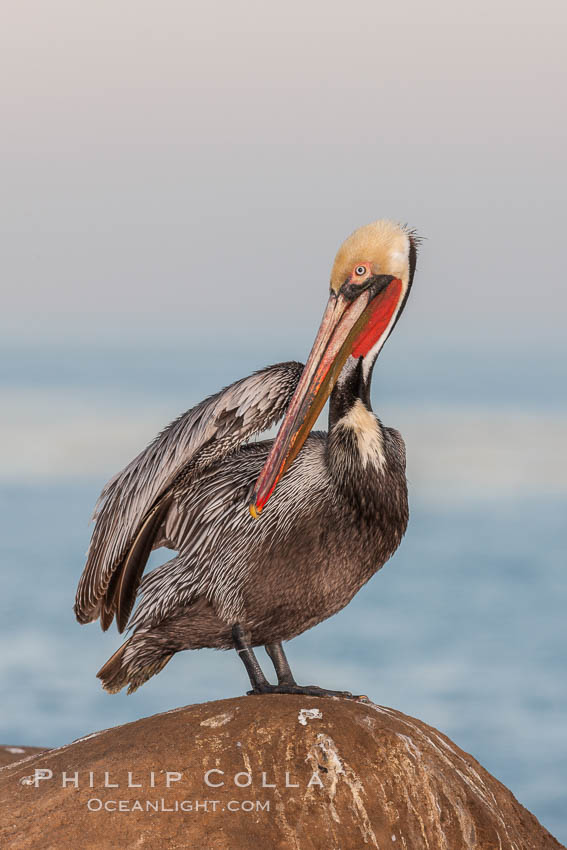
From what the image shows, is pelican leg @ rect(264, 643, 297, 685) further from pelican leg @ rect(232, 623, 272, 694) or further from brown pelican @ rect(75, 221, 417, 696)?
pelican leg @ rect(232, 623, 272, 694)

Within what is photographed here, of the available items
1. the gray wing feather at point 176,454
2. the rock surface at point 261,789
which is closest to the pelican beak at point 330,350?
the gray wing feather at point 176,454

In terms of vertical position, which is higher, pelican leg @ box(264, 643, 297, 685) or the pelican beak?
the pelican beak

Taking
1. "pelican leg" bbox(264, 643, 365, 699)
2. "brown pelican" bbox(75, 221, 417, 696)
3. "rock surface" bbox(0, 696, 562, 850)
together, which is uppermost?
"brown pelican" bbox(75, 221, 417, 696)

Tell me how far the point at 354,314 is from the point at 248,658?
6.37ft

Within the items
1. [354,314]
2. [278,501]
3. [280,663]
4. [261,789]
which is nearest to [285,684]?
[280,663]

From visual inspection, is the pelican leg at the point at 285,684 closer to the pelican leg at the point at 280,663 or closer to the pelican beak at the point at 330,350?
the pelican leg at the point at 280,663

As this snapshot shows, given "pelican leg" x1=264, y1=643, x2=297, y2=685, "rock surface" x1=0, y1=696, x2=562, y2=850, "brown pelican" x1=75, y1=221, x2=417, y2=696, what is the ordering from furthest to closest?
1. "pelican leg" x1=264, y1=643, x2=297, y2=685
2. "brown pelican" x1=75, y1=221, x2=417, y2=696
3. "rock surface" x1=0, y1=696, x2=562, y2=850

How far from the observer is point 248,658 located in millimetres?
6340

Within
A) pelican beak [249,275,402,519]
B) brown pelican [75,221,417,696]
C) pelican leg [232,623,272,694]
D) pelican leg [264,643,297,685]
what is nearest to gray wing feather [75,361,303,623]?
brown pelican [75,221,417,696]

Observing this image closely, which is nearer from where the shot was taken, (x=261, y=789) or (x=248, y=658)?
(x=261, y=789)

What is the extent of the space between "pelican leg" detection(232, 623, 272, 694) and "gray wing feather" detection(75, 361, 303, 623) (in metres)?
0.81

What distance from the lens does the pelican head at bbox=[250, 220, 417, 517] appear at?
632 cm

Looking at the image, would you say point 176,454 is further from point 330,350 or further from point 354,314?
point 354,314

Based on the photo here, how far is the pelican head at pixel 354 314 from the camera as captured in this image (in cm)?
632
